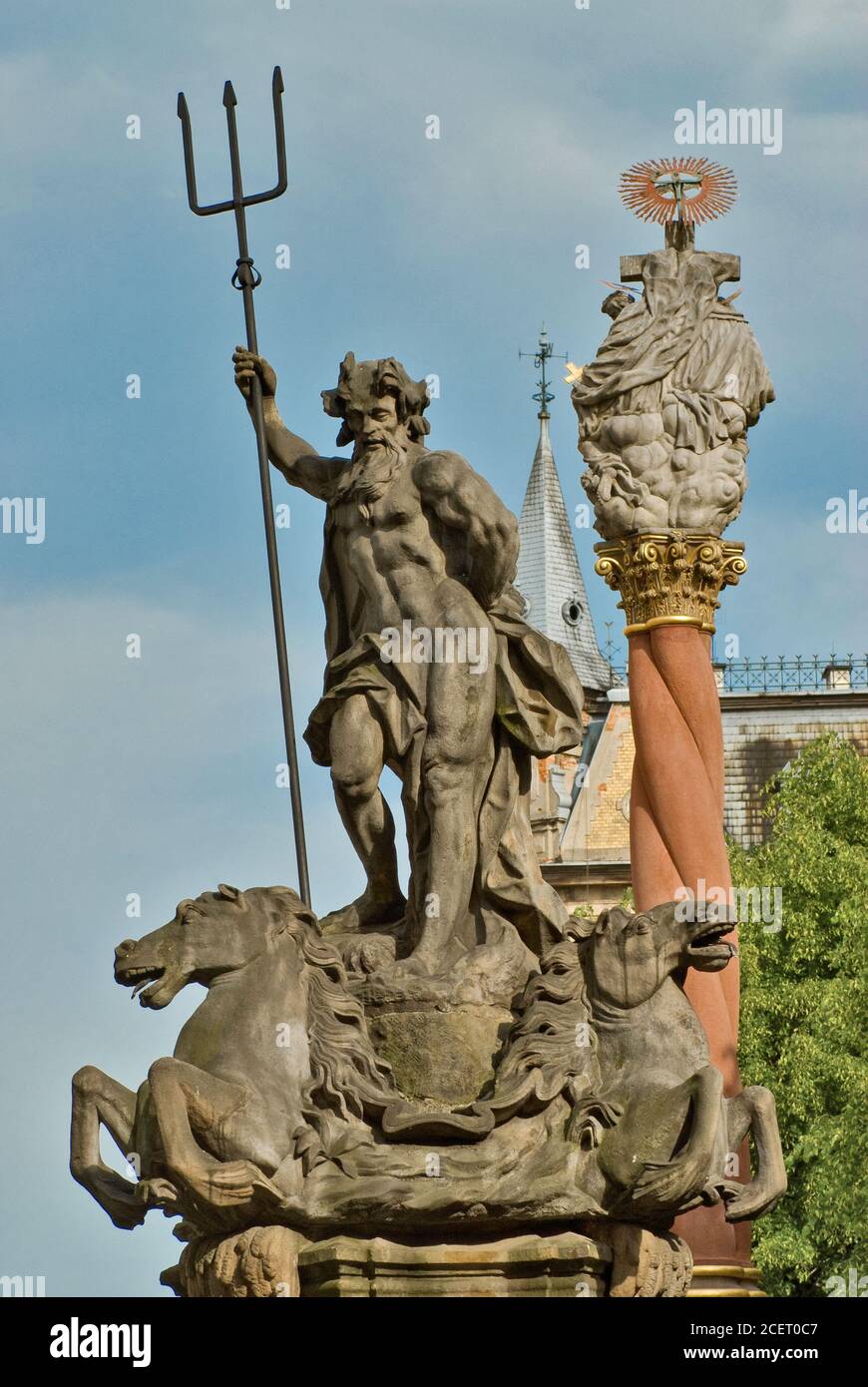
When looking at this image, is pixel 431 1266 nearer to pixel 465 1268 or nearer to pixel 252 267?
pixel 465 1268

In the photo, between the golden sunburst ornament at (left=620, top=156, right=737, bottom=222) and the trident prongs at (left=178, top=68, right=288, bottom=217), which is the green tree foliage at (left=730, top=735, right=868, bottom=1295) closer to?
the golden sunburst ornament at (left=620, top=156, right=737, bottom=222)

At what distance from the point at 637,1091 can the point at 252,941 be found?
5.60ft

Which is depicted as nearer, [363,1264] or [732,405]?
[363,1264]

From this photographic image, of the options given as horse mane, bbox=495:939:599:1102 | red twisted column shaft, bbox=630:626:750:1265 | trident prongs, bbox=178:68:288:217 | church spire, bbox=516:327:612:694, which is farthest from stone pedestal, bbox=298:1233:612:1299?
church spire, bbox=516:327:612:694

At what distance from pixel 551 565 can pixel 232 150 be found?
6002cm

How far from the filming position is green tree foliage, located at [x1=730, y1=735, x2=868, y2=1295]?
97.9 feet

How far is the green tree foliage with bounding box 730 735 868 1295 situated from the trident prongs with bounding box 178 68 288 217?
61.1ft

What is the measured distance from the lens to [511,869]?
12.5 metres

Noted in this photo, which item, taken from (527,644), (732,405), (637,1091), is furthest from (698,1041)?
(732,405)

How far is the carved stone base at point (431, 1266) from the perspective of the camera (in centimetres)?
1107
